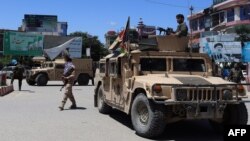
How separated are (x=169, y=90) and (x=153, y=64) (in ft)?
5.63

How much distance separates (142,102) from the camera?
30.7ft

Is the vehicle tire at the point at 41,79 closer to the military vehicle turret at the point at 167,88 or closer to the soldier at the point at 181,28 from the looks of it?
the military vehicle turret at the point at 167,88

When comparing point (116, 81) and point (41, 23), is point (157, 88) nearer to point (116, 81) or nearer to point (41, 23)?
point (116, 81)

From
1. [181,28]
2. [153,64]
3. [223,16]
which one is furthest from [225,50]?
[153,64]

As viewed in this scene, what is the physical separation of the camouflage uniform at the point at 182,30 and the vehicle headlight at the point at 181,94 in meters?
2.39

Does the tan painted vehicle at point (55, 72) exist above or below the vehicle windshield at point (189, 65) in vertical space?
below

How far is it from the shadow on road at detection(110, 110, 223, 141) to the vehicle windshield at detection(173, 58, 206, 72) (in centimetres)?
135

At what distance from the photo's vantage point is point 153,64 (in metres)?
10.6

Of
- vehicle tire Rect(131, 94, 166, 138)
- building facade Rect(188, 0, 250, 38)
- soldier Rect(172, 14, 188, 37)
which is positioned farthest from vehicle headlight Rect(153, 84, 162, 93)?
building facade Rect(188, 0, 250, 38)

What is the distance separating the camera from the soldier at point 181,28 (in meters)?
10.9

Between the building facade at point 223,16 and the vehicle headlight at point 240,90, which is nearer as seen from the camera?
the vehicle headlight at point 240,90

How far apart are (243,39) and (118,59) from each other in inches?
1966

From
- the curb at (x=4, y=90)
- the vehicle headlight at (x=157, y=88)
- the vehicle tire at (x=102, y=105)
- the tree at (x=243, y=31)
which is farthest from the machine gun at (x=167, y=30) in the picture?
the tree at (x=243, y=31)

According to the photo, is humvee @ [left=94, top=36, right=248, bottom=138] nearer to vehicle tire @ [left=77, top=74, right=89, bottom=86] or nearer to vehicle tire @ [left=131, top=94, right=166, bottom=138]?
vehicle tire @ [left=131, top=94, right=166, bottom=138]
